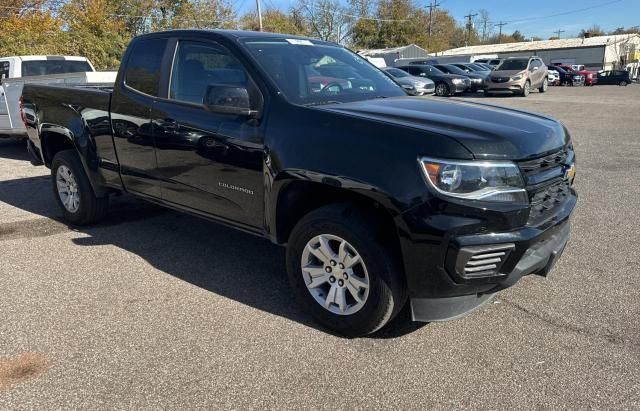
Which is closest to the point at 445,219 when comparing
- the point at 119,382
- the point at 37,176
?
the point at 119,382

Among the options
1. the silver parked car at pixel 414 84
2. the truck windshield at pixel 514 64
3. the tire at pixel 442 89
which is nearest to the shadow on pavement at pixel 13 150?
the silver parked car at pixel 414 84

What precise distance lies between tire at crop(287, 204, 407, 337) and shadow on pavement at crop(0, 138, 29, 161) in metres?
8.34

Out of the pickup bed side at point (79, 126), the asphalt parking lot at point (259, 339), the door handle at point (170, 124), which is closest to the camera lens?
the asphalt parking lot at point (259, 339)

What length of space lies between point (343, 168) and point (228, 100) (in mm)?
996

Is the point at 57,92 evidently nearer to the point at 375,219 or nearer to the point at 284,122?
the point at 284,122

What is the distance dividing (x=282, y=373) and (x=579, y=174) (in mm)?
6560

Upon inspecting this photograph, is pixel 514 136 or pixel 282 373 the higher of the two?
pixel 514 136

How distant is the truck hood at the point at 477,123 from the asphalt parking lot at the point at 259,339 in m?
1.17

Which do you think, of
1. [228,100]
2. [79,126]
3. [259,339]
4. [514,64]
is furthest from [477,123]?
[514,64]

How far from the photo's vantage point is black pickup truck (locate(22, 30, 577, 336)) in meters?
2.71

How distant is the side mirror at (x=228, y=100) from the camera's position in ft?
10.9

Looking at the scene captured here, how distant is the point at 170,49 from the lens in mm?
4234

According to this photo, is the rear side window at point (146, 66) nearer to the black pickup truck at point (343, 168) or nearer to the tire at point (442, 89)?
the black pickup truck at point (343, 168)

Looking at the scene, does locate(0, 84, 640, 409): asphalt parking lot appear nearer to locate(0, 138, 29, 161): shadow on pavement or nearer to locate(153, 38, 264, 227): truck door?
locate(153, 38, 264, 227): truck door
